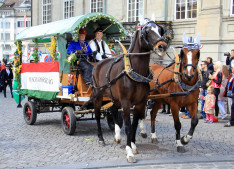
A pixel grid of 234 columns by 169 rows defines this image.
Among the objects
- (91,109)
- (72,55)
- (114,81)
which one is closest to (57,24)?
(72,55)

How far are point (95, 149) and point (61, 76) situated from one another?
246 cm

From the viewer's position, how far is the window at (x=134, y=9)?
20.6 m

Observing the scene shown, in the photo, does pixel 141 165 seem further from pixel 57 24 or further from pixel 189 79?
pixel 57 24

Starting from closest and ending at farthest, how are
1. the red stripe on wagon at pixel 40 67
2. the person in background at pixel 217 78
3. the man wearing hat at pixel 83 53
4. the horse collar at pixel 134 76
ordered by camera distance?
the horse collar at pixel 134 76
the man wearing hat at pixel 83 53
the red stripe on wagon at pixel 40 67
the person in background at pixel 217 78

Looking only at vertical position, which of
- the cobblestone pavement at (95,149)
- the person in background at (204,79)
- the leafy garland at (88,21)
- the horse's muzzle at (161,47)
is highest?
the leafy garland at (88,21)

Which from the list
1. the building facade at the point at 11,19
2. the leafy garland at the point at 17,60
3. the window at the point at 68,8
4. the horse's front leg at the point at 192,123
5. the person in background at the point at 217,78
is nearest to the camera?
the horse's front leg at the point at 192,123

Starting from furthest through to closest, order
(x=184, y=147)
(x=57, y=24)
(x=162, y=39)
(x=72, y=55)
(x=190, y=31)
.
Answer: (x=190, y=31), (x=57, y=24), (x=72, y=55), (x=184, y=147), (x=162, y=39)

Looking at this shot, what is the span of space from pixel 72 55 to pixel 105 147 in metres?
2.50

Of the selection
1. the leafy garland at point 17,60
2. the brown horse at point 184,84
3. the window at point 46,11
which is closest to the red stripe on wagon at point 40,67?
the leafy garland at point 17,60

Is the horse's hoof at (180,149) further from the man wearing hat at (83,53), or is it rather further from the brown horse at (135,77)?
the man wearing hat at (83,53)

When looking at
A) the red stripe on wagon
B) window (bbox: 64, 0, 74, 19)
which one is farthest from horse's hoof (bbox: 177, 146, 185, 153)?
window (bbox: 64, 0, 74, 19)

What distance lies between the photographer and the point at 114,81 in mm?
7105

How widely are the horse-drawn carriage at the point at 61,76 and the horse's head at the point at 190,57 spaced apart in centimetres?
238

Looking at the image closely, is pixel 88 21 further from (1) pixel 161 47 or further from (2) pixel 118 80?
(1) pixel 161 47
